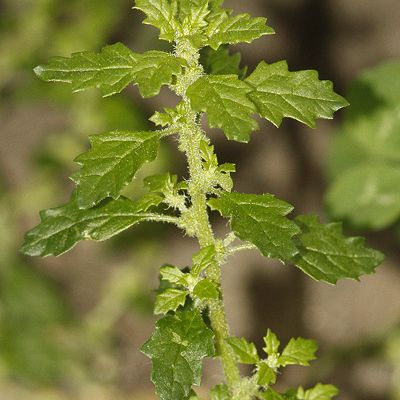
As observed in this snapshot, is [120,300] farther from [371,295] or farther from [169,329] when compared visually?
[169,329]

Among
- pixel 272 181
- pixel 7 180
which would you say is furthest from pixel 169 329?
pixel 7 180

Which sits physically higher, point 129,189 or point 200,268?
point 200,268

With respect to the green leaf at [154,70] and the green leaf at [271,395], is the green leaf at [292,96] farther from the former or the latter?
the green leaf at [271,395]

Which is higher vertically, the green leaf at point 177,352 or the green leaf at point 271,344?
the green leaf at point 177,352

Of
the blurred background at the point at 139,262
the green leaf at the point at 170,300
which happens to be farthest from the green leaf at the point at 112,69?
the blurred background at the point at 139,262

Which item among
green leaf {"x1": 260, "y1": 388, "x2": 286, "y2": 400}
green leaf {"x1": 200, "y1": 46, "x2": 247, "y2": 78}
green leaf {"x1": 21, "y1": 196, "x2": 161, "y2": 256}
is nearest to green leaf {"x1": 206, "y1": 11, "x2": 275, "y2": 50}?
green leaf {"x1": 200, "y1": 46, "x2": 247, "y2": 78}

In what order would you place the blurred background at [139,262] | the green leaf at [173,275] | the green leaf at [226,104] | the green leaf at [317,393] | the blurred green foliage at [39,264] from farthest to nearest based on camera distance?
the blurred green foliage at [39,264]
the blurred background at [139,262]
the green leaf at [317,393]
the green leaf at [173,275]
the green leaf at [226,104]

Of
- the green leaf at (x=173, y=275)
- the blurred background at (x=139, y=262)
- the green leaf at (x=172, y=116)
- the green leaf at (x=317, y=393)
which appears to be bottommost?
the blurred background at (x=139, y=262)

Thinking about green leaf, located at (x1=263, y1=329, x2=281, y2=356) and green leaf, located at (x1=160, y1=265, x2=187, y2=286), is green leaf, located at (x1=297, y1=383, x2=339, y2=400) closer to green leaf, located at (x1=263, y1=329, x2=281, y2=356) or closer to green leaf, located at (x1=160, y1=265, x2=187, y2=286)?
green leaf, located at (x1=263, y1=329, x2=281, y2=356)
